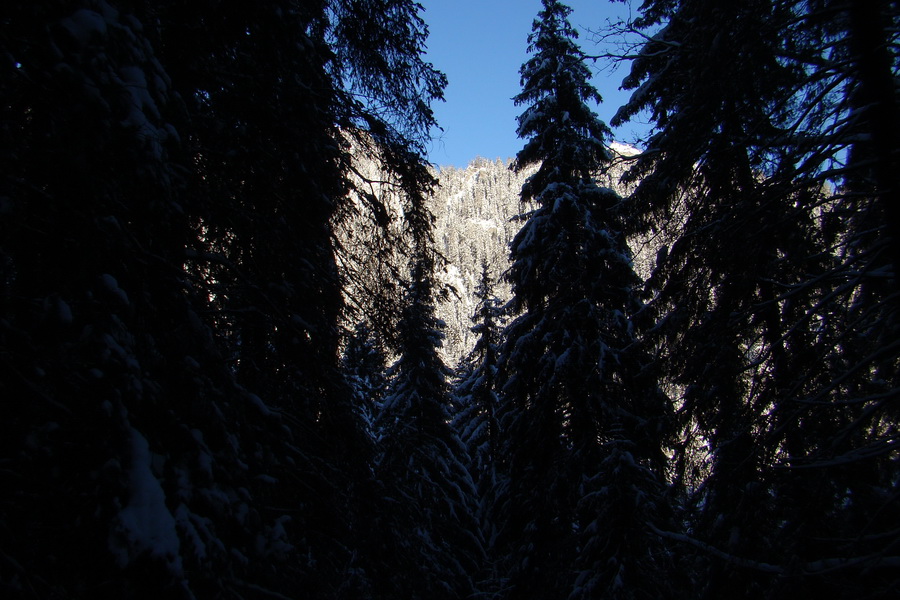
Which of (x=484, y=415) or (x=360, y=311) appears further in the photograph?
(x=484, y=415)

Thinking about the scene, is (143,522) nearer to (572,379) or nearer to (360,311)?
(360,311)

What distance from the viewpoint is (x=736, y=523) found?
5.22m

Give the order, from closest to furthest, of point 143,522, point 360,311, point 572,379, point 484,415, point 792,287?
point 143,522, point 792,287, point 360,311, point 572,379, point 484,415

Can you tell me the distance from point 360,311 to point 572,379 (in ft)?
17.1

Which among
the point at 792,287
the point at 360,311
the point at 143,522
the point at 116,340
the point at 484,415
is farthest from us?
the point at 484,415

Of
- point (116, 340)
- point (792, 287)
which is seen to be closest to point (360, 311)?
point (116, 340)

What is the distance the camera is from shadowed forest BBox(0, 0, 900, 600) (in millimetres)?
1551

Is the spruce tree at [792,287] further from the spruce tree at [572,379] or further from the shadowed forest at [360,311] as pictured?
the spruce tree at [572,379]

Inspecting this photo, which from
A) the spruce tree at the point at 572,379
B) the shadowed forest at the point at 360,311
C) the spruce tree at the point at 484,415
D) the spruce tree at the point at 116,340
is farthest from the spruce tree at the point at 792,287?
the spruce tree at the point at 484,415

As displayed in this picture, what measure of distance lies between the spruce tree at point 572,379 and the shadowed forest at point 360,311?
8 centimetres

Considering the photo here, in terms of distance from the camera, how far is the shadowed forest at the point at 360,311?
155 centimetres

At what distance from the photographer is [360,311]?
4445 millimetres

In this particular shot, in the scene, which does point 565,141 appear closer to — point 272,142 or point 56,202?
point 272,142

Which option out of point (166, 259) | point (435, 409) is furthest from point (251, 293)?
point (435, 409)
